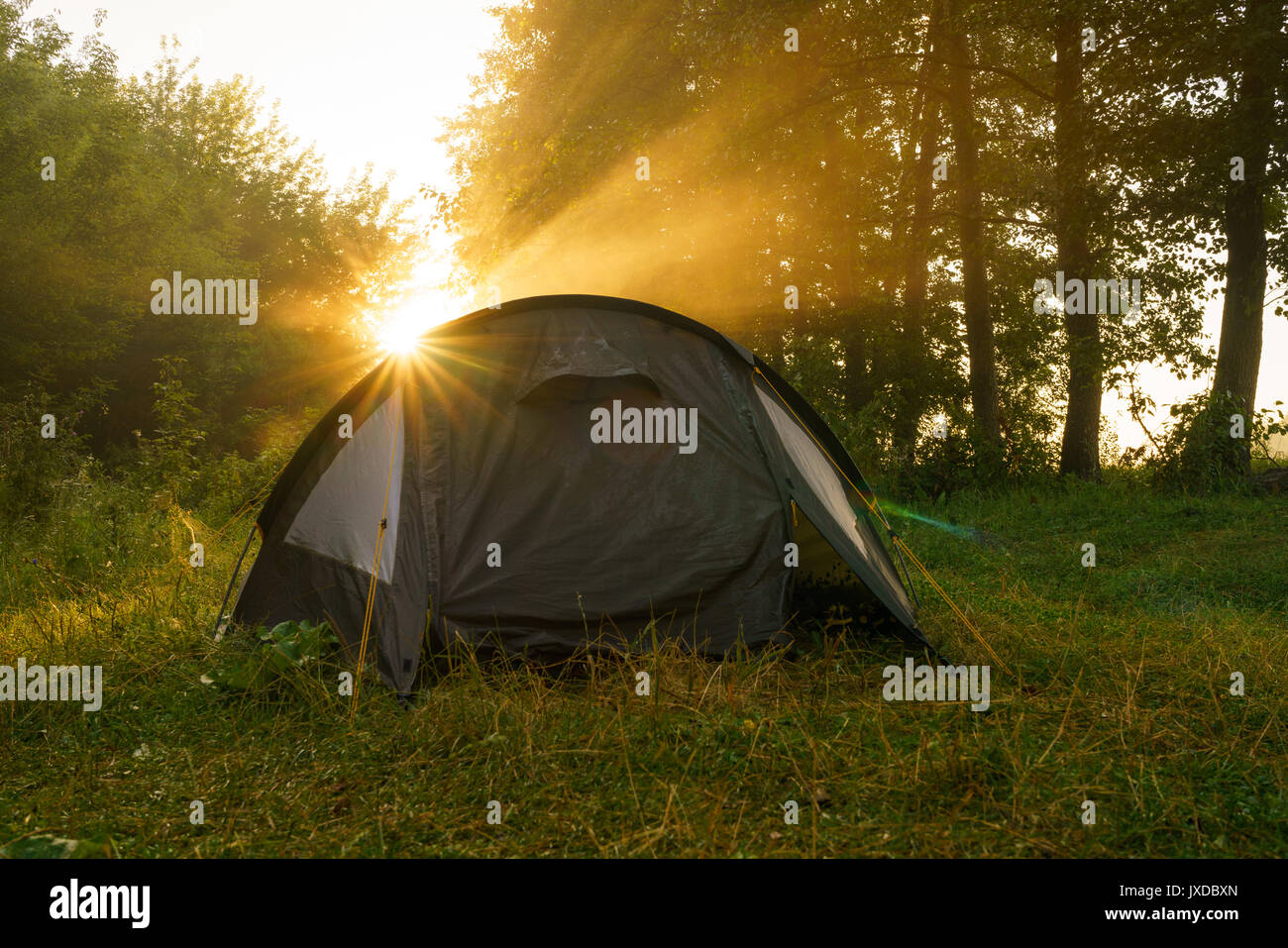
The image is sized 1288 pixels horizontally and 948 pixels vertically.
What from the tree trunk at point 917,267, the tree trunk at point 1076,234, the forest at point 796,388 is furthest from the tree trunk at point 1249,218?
the tree trunk at point 917,267

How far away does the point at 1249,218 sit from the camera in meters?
9.71

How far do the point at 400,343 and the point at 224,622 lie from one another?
2014mm

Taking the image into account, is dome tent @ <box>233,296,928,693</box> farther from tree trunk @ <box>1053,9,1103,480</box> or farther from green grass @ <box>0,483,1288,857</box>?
tree trunk @ <box>1053,9,1103,480</box>

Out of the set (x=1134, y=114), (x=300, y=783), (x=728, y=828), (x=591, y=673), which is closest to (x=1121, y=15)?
(x=1134, y=114)

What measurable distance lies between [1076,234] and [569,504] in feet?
27.5

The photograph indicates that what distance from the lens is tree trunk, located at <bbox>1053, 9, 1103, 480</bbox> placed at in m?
9.98

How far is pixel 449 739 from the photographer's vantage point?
367cm

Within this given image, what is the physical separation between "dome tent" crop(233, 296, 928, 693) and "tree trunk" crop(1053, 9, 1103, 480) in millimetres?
6997

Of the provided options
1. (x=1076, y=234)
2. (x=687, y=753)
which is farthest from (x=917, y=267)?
(x=687, y=753)

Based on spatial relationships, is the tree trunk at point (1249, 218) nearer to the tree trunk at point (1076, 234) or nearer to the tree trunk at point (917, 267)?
the tree trunk at point (1076, 234)

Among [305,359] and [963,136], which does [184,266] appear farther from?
[963,136]

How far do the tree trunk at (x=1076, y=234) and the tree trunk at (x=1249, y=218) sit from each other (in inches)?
55.1

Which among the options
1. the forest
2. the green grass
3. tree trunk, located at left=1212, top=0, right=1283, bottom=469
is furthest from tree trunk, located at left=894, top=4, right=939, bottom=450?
the green grass

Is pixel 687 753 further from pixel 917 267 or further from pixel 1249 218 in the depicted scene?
pixel 917 267
